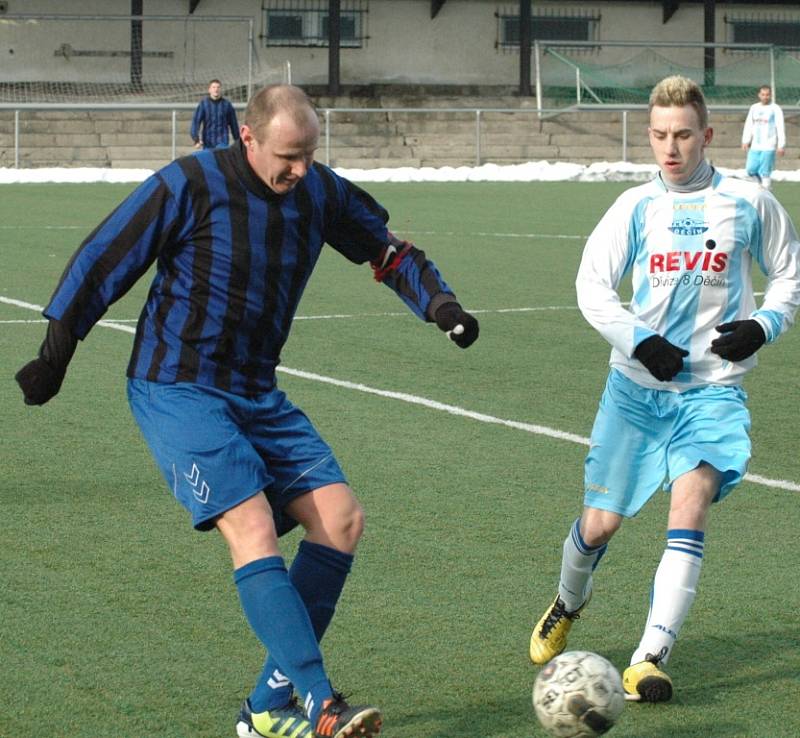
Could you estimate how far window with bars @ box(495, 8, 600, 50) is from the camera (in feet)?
144

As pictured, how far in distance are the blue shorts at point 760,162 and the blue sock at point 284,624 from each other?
2673 centimetres

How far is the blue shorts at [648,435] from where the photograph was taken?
482 centimetres

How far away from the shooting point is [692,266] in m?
4.93

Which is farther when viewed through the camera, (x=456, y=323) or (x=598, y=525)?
(x=598, y=525)

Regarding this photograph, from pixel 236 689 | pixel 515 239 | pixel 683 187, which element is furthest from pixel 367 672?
pixel 515 239

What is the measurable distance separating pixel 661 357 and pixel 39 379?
171 cm

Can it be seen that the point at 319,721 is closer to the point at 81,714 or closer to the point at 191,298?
the point at 81,714

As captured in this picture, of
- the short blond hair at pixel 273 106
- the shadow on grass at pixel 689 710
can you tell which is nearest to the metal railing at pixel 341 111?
the shadow on grass at pixel 689 710

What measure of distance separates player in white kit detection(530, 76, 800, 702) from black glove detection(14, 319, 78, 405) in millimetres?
1537

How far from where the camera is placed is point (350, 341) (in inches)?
460

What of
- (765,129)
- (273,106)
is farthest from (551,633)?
(765,129)

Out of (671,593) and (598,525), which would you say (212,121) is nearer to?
(598,525)

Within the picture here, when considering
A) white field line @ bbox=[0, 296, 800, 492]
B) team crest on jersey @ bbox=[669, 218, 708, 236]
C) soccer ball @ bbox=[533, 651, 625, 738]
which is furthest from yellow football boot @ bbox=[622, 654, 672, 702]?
white field line @ bbox=[0, 296, 800, 492]

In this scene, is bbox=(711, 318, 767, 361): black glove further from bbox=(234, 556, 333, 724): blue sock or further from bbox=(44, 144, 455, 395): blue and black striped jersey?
bbox=(234, 556, 333, 724): blue sock
